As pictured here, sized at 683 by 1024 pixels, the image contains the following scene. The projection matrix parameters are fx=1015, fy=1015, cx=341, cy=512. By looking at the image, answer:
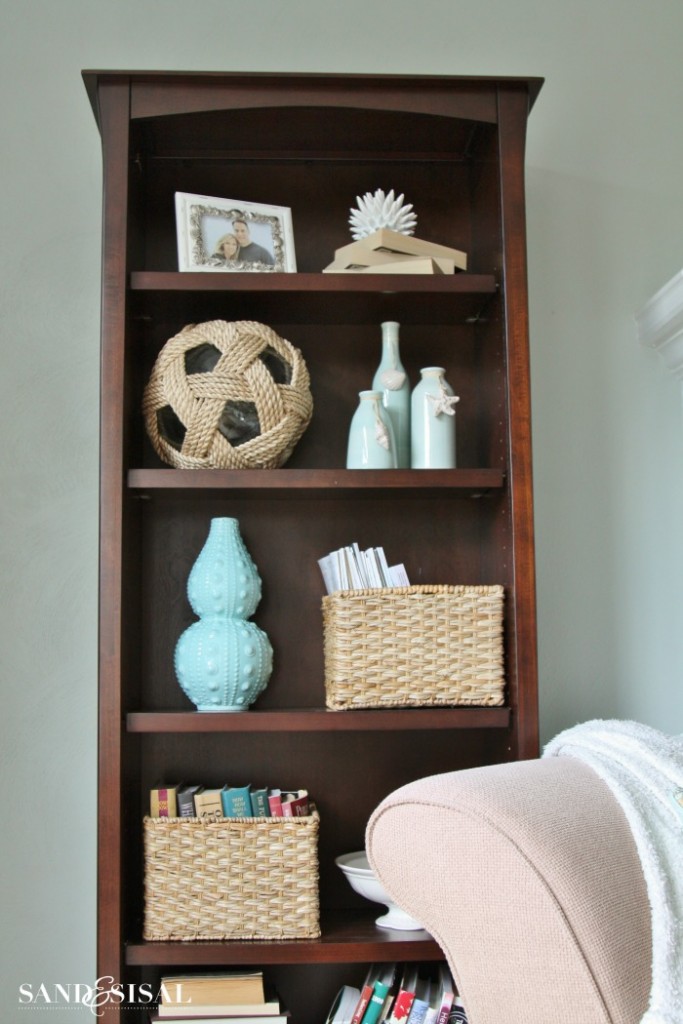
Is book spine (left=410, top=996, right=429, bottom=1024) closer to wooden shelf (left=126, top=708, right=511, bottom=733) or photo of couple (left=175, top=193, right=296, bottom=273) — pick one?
wooden shelf (left=126, top=708, right=511, bottom=733)

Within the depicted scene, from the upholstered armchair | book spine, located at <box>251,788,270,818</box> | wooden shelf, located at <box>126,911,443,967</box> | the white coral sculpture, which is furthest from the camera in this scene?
the white coral sculpture

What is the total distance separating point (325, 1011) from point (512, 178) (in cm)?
150

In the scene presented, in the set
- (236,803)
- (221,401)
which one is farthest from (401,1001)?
(221,401)

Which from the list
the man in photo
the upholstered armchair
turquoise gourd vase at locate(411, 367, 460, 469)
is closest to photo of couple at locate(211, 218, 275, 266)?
the man in photo

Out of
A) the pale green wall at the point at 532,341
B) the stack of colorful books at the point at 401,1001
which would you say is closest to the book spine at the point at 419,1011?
the stack of colorful books at the point at 401,1001

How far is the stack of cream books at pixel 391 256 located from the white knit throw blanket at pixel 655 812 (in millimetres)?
825

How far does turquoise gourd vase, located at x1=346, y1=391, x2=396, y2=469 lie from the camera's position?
68.2 inches

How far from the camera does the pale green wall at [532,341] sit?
6.20 ft

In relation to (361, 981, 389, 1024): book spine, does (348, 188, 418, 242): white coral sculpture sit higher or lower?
higher

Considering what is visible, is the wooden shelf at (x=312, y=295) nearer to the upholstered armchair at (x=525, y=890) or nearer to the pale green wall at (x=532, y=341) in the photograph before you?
the pale green wall at (x=532, y=341)

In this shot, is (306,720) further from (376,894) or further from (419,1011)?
(419,1011)

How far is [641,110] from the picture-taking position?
2.11m

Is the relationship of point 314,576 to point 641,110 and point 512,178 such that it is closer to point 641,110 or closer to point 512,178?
point 512,178

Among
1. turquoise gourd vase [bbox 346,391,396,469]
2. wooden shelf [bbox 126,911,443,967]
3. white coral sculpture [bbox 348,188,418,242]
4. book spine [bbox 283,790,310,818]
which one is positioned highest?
white coral sculpture [bbox 348,188,418,242]
